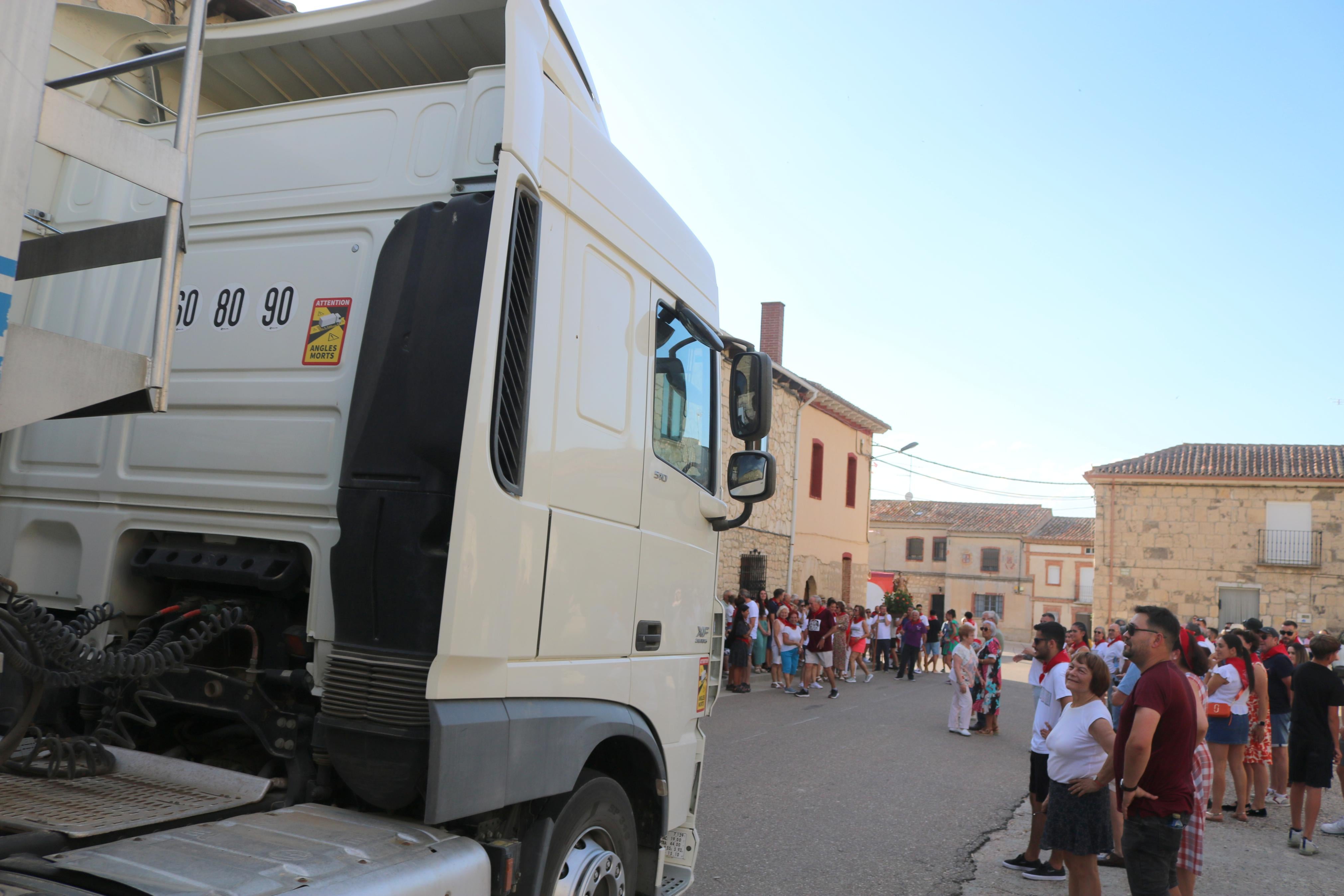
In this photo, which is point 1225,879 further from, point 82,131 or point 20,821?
point 82,131

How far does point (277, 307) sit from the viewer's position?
3.13 m

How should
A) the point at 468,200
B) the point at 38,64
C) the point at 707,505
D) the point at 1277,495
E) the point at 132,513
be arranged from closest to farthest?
1. the point at 38,64
2. the point at 468,200
3. the point at 132,513
4. the point at 707,505
5. the point at 1277,495

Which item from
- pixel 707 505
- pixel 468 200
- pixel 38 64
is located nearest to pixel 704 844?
pixel 707 505

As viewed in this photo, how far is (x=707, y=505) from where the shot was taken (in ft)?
13.5

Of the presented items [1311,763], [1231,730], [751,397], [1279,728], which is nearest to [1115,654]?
[1279,728]

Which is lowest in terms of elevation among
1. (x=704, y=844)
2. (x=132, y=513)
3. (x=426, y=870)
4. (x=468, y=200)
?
(x=704, y=844)

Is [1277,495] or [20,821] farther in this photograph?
[1277,495]

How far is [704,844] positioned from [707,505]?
3.16 m

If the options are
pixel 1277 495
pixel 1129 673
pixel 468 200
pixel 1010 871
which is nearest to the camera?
pixel 468 200

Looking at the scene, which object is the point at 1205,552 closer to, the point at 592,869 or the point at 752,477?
the point at 752,477

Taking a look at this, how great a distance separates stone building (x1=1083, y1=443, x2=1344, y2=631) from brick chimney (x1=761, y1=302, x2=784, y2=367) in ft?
55.2

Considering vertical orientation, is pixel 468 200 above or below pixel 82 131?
above

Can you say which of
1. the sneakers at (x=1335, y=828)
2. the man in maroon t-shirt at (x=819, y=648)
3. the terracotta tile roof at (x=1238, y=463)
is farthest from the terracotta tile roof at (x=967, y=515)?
the sneakers at (x=1335, y=828)

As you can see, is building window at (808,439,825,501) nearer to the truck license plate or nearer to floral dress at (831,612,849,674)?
floral dress at (831,612,849,674)
